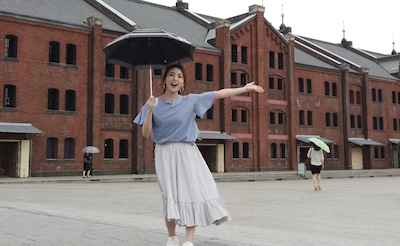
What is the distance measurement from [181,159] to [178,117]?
1.49 feet

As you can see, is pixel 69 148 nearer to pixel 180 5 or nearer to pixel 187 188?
pixel 180 5

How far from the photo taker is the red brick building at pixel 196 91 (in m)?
30.6

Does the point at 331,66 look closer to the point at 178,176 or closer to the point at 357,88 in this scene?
the point at 357,88

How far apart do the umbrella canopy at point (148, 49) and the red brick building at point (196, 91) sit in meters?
24.4

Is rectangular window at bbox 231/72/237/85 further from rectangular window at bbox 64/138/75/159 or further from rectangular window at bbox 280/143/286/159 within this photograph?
rectangular window at bbox 64/138/75/159

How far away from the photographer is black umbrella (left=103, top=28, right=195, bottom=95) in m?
5.48

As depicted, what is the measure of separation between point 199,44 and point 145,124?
34.5 metres

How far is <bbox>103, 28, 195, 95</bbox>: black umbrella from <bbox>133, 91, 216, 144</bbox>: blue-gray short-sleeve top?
673mm

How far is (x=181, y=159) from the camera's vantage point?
5051 mm

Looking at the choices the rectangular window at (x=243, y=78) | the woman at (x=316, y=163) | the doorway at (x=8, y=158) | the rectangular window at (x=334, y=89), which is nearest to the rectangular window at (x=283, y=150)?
the rectangular window at (x=243, y=78)

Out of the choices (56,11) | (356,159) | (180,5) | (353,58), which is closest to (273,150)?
(356,159)

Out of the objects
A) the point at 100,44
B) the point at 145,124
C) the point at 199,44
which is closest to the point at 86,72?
the point at 100,44

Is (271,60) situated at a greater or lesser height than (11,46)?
greater

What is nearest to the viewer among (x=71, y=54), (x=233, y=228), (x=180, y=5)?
(x=233, y=228)
